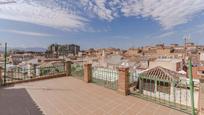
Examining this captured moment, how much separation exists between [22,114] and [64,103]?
1435mm

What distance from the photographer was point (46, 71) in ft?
37.6

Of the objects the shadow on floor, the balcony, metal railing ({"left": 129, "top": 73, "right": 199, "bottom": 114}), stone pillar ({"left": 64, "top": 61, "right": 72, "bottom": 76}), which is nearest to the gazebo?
metal railing ({"left": 129, "top": 73, "right": 199, "bottom": 114})

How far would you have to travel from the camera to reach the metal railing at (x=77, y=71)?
10.5 meters

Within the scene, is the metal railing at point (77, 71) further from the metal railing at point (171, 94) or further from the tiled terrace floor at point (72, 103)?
the metal railing at point (171, 94)

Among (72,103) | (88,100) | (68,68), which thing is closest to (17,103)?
(72,103)

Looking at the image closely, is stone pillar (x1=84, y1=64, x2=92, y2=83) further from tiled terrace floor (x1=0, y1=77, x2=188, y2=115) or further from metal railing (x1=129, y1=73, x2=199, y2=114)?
metal railing (x1=129, y1=73, x2=199, y2=114)

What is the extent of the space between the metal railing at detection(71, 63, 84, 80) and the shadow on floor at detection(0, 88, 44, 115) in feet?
12.0

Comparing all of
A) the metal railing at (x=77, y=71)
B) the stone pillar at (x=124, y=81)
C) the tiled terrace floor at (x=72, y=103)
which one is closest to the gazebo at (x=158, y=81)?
the stone pillar at (x=124, y=81)

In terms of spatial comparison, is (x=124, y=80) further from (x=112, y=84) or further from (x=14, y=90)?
(x=14, y=90)

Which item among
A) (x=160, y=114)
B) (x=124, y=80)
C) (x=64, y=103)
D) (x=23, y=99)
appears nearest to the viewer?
(x=160, y=114)

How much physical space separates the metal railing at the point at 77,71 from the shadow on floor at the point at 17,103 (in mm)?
3665

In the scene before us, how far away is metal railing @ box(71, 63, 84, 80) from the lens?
34.4ft

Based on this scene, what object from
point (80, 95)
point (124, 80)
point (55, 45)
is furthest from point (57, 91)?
point (55, 45)

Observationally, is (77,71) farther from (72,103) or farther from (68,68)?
(72,103)
